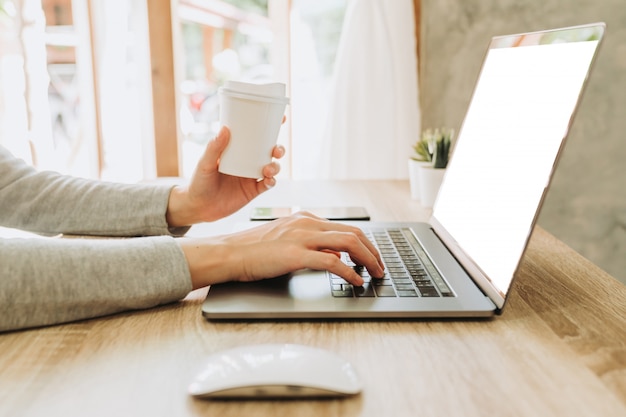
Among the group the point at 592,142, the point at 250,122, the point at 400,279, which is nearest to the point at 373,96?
the point at 592,142

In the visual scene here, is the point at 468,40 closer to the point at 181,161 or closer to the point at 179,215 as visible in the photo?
the point at 181,161

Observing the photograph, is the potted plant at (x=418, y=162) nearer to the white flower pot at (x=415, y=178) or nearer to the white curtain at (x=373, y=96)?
the white flower pot at (x=415, y=178)

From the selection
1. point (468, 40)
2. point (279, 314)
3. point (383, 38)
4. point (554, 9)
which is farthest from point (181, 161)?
point (279, 314)

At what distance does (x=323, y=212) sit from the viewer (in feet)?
3.83

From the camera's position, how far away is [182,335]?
1.95ft

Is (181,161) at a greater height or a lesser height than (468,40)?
lesser

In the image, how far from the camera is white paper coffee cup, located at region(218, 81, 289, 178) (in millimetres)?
787

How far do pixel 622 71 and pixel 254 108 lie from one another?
118cm

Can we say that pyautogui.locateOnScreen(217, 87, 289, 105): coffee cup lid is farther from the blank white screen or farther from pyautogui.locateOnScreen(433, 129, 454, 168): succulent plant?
pyautogui.locateOnScreen(433, 129, 454, 168): succulent plant

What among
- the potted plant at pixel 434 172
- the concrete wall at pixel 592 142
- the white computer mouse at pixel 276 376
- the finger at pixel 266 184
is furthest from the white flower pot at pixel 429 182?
the white computer mouse at pixel 276 376

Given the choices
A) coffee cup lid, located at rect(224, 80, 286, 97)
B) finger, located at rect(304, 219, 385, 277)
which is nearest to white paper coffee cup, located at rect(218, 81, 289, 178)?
coffee cup lid, located at rect(224, 80, 286, 97)

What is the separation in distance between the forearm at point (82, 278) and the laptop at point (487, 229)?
61 millimetres

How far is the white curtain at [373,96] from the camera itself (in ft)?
7.82

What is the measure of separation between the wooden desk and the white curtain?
1.77 meters
